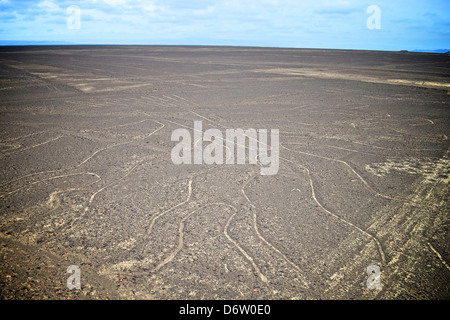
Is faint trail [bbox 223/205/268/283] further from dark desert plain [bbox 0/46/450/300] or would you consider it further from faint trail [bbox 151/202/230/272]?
faint trail [bbox 151/202/230/272]

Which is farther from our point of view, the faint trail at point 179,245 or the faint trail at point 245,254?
the faint trail at point 179,245

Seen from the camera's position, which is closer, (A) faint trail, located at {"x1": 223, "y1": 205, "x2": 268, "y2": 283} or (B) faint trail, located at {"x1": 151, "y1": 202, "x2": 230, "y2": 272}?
(A) faint trail, located at {"x1": 223, "y1": 205, "x2": 268, "y2": 283}

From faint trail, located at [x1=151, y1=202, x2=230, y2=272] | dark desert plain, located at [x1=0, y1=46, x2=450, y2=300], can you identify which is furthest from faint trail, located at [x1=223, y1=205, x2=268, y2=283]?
faint trail, located at [x1=151, y1=202, x2=230, y2=272]

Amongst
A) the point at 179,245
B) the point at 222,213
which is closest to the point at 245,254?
the point at 179,245

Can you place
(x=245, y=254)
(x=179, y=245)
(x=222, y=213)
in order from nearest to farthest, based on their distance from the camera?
(x=245, y=254)
(x=179, y=245)
(x=222, y=213)

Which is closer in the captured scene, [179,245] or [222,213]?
[179,245]

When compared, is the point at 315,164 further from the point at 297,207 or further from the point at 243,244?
the point at 243,244

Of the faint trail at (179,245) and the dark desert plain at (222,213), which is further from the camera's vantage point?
the faint trail at (179,245)

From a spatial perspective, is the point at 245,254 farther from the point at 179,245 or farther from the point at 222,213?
the point at 222,213

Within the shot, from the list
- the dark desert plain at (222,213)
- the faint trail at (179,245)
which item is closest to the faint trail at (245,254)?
the dark desert plain at (222,213)

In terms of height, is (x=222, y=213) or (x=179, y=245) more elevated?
(x=222, y=213)

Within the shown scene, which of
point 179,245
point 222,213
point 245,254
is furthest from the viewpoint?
point 222,213

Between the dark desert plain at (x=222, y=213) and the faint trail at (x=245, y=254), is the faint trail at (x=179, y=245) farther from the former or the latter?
the faint trail at (x=245, y=254)

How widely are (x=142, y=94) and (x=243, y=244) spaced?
10.8 meters
